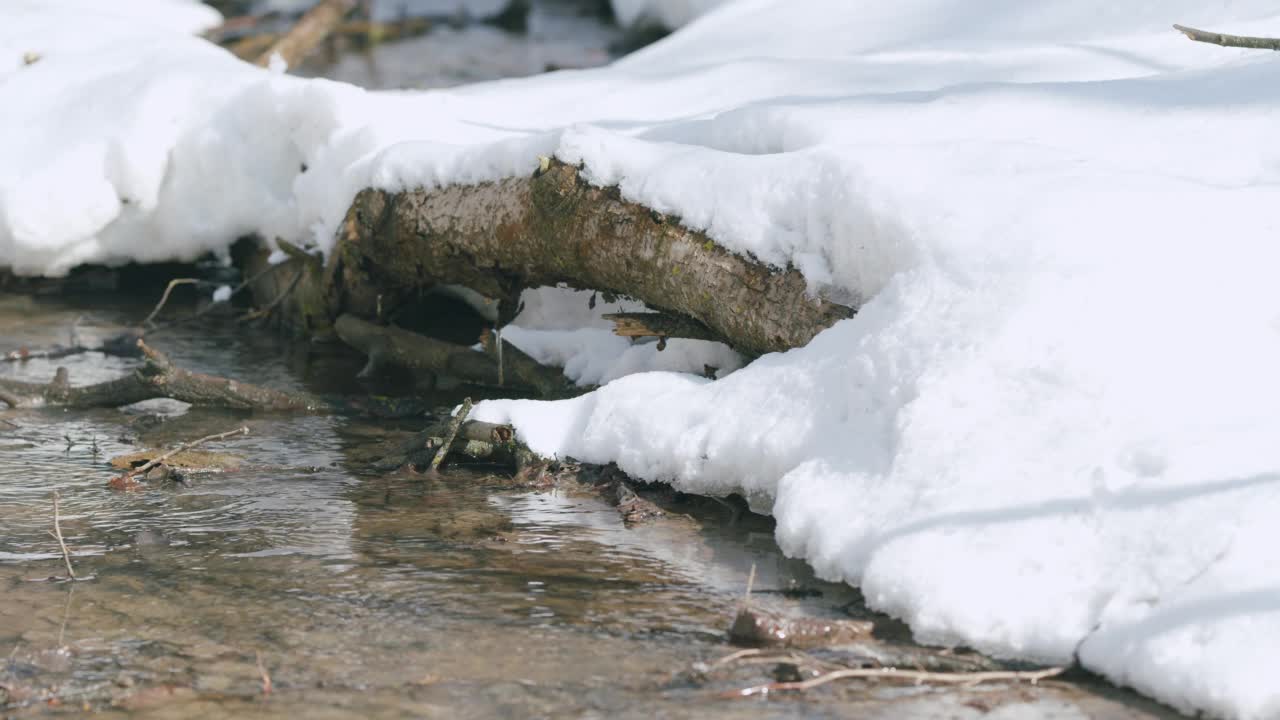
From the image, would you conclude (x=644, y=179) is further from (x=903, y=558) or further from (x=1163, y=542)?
(x=1163, y=542)

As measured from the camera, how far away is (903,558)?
12.7 feet

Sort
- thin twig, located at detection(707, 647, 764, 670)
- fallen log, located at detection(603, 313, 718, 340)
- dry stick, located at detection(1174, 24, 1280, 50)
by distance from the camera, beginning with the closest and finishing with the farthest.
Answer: thin twig, located at detection(707, 647, 764, 670) → dry stick, located at detection(1174, 24, 1280, 50) → fallen log, located at detection(603, 313, 718, 340)

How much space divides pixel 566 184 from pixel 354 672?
2.90 metres

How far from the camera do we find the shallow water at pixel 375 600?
339 cm

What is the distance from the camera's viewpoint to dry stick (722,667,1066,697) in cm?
342

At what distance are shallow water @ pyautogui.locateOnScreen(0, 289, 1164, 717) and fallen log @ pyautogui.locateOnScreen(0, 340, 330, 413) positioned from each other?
2.02 feet

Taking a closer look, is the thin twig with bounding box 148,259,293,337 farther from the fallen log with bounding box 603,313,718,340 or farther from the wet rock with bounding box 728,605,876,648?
the wet rock with bounding box 728,605,876,648

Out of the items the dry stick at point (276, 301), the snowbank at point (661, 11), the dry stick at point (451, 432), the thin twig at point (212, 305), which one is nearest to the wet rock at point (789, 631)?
the dry stick at point (451, 432)

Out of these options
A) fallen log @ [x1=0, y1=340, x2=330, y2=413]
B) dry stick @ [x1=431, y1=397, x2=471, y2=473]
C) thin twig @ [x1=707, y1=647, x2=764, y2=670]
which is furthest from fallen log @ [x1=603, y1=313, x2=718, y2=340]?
thin twig @ [x1=707, y1=647, x2=764, y2=670]

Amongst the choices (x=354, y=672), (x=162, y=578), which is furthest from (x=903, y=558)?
(x=162, y=578)

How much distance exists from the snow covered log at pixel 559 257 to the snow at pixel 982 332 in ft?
0.33

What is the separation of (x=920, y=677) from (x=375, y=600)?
1645 millimetres

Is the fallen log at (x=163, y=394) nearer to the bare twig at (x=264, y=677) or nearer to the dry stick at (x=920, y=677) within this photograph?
the bare twig at (x=264, y=677)

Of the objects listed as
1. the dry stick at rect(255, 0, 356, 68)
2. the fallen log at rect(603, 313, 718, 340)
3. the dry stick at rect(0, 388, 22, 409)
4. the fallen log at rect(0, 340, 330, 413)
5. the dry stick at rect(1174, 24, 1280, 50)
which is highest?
the dry stick at rect(255, 0, 356, 68)
